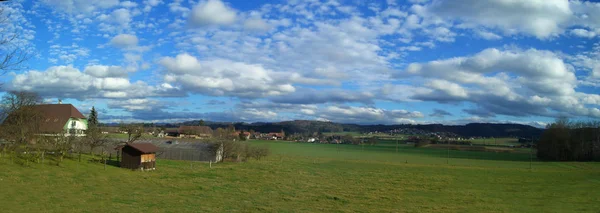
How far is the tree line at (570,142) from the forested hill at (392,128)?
3222cm

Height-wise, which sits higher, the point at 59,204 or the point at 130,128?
the point at 130,128

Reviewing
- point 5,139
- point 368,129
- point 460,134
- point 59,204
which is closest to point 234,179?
point 59,204

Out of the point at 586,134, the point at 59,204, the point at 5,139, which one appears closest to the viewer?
the point at 59,204

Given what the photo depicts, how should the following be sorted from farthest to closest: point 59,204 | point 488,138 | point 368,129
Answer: point 368,129, point 488,138, point 59,204

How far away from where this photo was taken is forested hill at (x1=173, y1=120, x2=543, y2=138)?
14038 cm

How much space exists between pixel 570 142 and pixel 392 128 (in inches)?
3956

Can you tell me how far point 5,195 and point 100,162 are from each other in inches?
775

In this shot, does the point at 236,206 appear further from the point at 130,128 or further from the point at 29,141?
the point at 130,128

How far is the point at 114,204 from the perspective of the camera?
59.0 feet

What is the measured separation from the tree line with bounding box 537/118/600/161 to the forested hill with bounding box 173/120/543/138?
32220mm

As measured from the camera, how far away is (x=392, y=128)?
18138cm

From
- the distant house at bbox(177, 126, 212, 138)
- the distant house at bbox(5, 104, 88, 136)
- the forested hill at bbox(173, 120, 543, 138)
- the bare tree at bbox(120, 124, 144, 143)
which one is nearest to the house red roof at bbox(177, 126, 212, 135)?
the distant house at bbox(177, 126, 212, 138)

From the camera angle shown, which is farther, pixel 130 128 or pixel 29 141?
pixel 130 128

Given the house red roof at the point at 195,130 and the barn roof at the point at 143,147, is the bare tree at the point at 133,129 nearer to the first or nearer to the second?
Result: the barn roof at the point at 143,147
